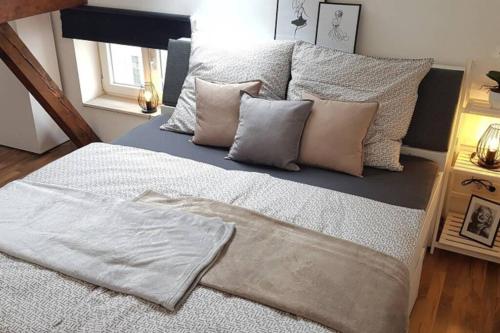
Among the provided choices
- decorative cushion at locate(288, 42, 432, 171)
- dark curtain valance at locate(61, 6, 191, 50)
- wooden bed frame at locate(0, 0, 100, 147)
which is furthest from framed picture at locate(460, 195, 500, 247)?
wooden bed frame at locate(0, 0, 100, 147)

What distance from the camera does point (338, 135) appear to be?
2129 millimetres

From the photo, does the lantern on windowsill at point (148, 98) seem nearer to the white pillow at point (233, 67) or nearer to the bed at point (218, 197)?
the bed at point (218, 197)

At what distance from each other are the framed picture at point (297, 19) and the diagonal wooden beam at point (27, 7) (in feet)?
4.52

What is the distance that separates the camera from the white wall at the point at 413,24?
227 centimetres

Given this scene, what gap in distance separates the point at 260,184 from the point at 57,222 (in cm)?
77

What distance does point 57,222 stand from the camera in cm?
166

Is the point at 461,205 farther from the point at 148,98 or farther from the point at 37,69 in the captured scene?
the point at 37,69

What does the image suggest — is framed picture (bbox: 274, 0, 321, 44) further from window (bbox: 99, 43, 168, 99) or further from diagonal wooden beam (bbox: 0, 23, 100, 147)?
diagonal wooden beam (bbox: 0, 23, 100, 147)

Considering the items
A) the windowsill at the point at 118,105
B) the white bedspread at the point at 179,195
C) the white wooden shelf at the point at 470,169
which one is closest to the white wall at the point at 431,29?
the white wooden shelf at the point at 470,169

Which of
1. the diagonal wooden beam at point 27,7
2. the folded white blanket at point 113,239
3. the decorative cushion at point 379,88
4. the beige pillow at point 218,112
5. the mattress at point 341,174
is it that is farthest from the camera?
the diagonal wooden beam at point 27,7

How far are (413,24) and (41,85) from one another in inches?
86.4

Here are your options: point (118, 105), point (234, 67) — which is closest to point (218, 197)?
point (234, 67)

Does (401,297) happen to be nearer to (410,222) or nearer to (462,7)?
(410,222)

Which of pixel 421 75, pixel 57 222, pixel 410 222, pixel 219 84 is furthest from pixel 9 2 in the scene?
pixel 410 222
